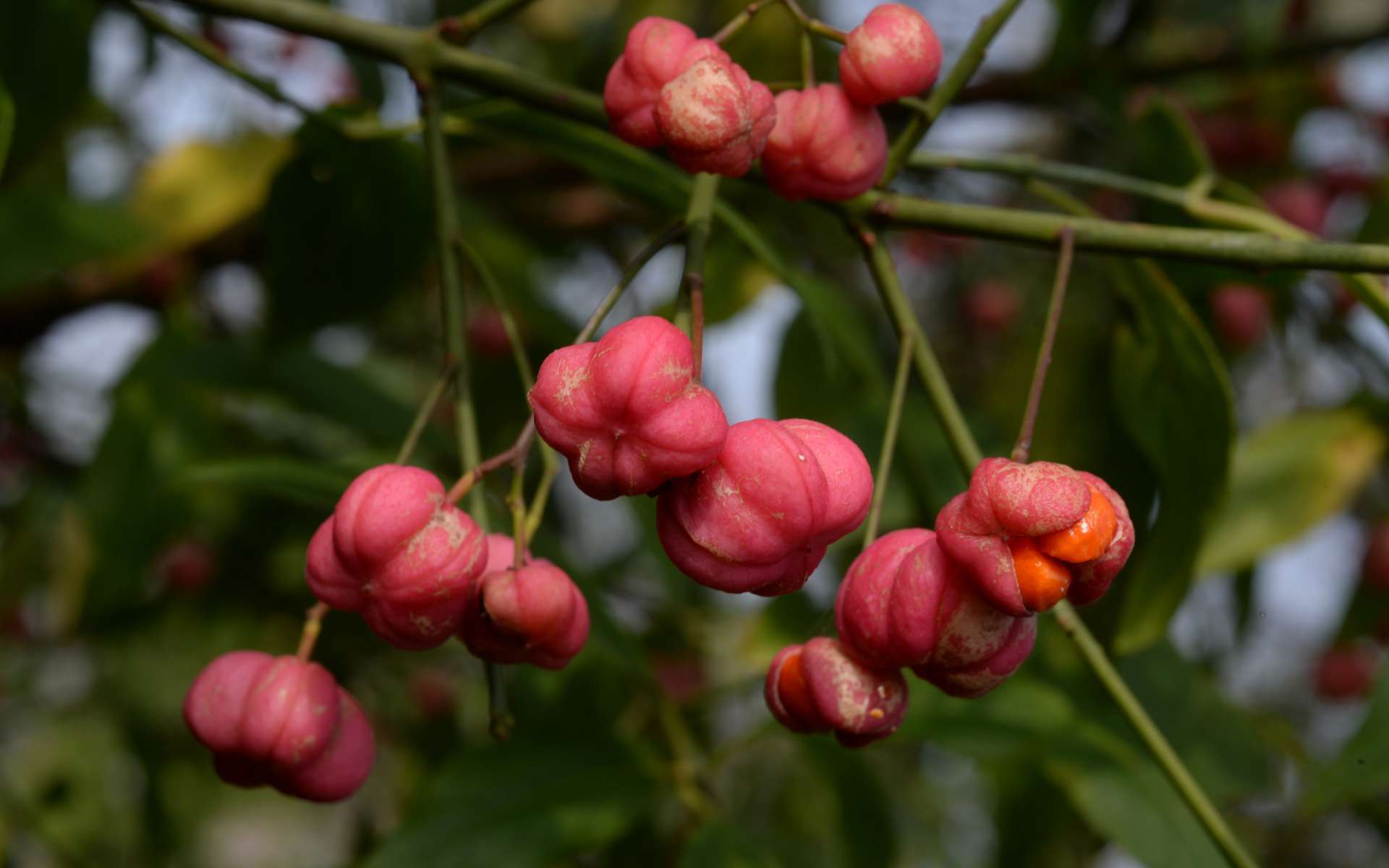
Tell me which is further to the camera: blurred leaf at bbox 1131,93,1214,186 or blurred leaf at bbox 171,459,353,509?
blurred leaf at bbox 1131,93,1214,186

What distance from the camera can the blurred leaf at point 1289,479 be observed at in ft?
3.84

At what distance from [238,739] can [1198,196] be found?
2.23 feet

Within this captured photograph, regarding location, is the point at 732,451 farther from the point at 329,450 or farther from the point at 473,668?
the point at 473,668

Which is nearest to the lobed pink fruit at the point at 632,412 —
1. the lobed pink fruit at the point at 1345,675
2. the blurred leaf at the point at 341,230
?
the blurred leaf at the point at 341,230

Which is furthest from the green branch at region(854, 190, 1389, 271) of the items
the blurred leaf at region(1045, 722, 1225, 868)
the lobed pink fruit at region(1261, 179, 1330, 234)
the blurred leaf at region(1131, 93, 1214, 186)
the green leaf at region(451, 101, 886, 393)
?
the lobed pink fruit at region(1261, 179, 1330, 234)

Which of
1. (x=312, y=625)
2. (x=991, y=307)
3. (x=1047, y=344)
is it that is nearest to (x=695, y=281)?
(x=1047, y=344)

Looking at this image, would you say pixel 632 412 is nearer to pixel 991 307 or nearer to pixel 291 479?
pixel 291 479

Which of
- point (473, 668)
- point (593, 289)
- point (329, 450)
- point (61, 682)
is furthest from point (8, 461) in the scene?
point (593, 289)

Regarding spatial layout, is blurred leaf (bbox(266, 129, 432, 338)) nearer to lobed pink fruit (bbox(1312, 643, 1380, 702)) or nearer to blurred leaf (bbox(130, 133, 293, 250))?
blurred leaf (bbox(130, 133, 293, 250))

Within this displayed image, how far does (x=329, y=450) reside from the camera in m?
1.90

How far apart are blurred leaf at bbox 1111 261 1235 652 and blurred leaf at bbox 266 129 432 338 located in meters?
0.62

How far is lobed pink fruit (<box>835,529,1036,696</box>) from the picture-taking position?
536mm

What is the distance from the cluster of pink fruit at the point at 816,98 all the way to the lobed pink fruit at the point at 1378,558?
53.1 inches

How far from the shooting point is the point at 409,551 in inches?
21.6
